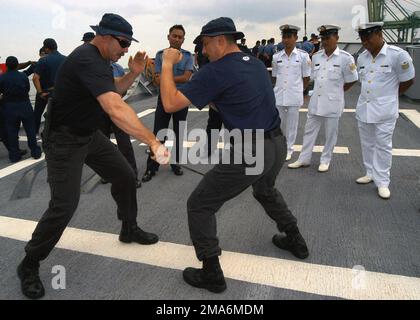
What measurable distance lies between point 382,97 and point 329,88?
0.86m

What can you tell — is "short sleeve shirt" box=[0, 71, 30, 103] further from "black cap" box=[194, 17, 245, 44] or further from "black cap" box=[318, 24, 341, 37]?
"black cap" box=[318, 24, 341, 37]

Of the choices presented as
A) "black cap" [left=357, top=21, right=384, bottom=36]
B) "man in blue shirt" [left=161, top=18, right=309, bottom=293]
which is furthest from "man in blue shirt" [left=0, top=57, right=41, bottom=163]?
"black cap" [left=357, top=21, right=384, bottom=36]

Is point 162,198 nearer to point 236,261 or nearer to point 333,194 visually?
point 236,261

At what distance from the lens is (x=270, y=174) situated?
260cm

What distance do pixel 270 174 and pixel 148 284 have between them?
3.93 ft

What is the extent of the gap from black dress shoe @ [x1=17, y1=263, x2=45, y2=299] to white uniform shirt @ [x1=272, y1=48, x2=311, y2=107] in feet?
12.8

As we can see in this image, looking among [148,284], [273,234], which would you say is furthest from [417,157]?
[148,284]

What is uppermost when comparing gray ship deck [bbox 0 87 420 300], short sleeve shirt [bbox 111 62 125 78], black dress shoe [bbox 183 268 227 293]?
short sleeve shirt [bbox 111 62 125 78]

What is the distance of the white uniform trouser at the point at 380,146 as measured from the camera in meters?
3.90

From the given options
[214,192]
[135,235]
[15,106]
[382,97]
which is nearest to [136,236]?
[135,235]

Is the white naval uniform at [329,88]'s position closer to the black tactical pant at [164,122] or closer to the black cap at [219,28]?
the black tactical pant at [164,122]

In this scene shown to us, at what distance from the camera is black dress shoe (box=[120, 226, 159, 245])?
3.07m

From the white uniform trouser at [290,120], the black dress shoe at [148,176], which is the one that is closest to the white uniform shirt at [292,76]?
the white uniform trouser at [290,120]

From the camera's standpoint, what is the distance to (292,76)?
16.7 ft
